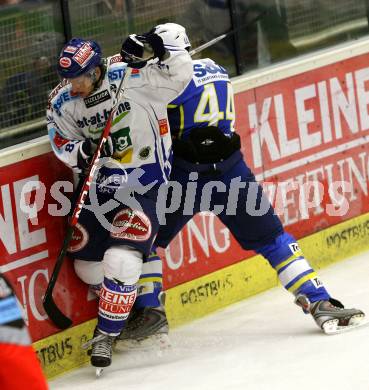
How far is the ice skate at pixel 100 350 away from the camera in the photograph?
17.2 feet

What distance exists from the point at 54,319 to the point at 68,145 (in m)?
0.72

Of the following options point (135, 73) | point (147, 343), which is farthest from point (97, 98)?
point (147, 343)

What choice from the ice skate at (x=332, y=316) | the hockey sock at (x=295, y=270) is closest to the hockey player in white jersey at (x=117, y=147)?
the hockey sock at (x=295, y=270)

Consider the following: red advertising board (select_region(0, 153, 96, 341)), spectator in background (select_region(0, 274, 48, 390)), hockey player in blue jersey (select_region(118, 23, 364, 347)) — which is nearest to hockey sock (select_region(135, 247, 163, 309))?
hockey player in blue jersey (select_region(118, 23, 364, 347))

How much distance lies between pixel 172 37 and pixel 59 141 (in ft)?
2.00

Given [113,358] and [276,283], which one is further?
[276,283]

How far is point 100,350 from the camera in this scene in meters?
5.25

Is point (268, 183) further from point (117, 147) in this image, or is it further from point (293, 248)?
point (117, 147)

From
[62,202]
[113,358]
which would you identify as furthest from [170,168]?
[113,358]

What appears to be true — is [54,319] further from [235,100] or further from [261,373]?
[235,100]

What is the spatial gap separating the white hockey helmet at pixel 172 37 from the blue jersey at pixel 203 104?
24 cm

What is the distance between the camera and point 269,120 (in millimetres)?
6418

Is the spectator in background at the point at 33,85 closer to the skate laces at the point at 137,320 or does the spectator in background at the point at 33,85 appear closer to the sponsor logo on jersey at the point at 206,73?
the sponsor logo on jersey at the point at 206,73

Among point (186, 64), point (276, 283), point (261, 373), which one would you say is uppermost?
point (186, 64)
